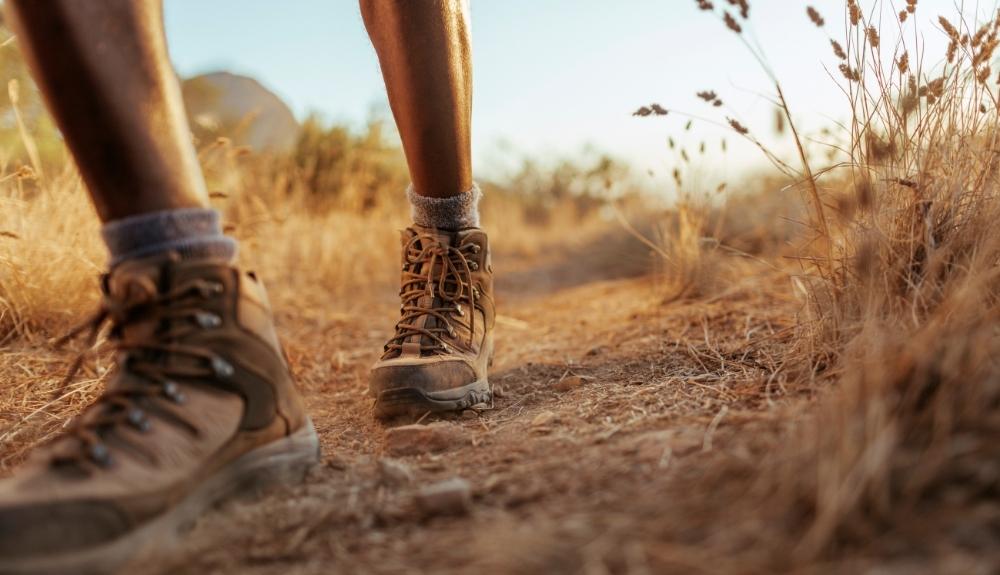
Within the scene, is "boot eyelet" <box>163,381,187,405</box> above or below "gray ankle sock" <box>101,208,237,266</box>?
below

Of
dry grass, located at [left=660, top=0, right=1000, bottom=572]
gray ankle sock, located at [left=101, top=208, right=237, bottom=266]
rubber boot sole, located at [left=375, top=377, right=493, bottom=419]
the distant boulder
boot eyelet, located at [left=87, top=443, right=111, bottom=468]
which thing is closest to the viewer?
dry grass, located at [left=660, top=0, right=1000, bottom=572]

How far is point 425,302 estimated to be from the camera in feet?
5.22

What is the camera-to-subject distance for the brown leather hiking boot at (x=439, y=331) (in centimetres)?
146

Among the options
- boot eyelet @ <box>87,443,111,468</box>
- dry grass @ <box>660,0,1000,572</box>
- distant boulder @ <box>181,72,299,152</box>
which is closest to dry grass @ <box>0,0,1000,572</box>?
dry grass @ <box>660,0,1000,572</box>

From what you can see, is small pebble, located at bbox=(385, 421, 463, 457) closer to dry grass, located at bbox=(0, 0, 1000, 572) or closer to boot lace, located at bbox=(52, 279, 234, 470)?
dry grass, located at bbox=(0, 0, 1000, 572)

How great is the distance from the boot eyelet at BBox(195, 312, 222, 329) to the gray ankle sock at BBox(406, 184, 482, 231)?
0.67m

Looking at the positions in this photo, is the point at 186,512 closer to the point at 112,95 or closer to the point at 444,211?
the point at 112,95

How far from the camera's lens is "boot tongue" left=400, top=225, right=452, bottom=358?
1532mm

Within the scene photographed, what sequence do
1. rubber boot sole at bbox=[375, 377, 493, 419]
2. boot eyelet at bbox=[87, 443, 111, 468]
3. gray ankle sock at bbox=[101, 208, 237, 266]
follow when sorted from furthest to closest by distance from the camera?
rubber boot sole at bbox=[375, 377, 493, 419] < gray ankle sock at bbox=[101, 208, 237, 266] < boot eyelet at bbox=[87, 443, 111, 468]

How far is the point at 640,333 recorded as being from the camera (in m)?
2.19

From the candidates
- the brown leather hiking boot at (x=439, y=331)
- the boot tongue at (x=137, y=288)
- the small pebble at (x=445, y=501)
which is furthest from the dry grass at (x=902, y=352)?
the boot tongue at (x=137, y=288)

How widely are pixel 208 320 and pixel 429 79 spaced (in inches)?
29.4

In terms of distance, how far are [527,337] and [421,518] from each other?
1.76 metres

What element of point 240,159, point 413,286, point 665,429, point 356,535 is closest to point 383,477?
point 356,535
